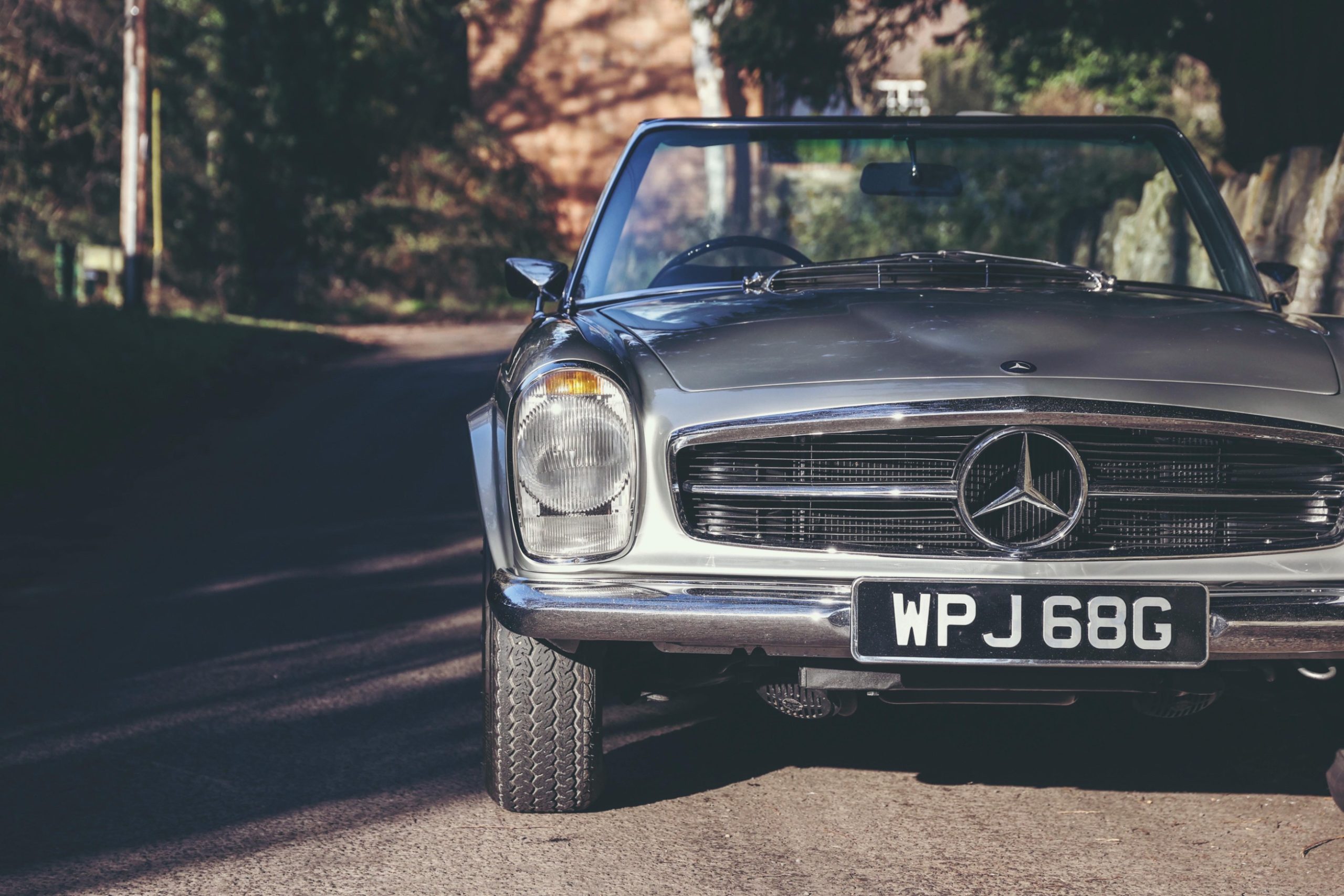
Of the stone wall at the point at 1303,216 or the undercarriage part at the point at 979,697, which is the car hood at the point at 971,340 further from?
the stone wall at the point at 1303,216

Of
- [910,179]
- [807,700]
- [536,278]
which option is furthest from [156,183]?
[807,700]

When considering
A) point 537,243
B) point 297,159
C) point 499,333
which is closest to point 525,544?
point 499,333

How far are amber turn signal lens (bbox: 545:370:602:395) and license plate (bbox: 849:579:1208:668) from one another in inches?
27.3

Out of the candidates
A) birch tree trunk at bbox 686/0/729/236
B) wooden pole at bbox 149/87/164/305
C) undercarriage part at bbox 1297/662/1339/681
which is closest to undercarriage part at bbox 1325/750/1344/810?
undercarriage part at bbox 1297/662/1339/681

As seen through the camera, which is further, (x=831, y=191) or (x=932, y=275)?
(x=831, y=191)

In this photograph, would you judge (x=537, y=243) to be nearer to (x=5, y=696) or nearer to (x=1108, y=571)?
(x=5, y=696)

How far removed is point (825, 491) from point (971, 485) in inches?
10.9

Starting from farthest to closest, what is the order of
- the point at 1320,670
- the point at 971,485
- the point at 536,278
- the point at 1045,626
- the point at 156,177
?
1. the point at 156,177
2. the point at 536,278
3. the point at 1320,670
4. the point at 971,485
5. the point at 1045,626

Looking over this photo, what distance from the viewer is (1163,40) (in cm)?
1415

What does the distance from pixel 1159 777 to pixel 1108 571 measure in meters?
0.96

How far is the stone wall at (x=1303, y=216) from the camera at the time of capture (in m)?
7.86

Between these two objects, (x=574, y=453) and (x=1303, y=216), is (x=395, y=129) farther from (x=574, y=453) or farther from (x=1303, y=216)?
(x=574, y=453)

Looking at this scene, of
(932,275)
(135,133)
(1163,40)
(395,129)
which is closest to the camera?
(932,275)

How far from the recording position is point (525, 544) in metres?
3.04
